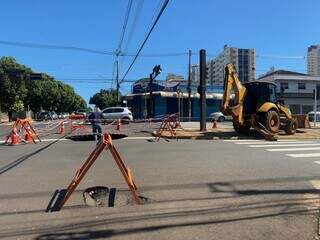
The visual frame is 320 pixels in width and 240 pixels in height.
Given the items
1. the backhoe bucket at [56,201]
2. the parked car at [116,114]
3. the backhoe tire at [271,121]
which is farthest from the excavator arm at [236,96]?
the parked car at [116,114]

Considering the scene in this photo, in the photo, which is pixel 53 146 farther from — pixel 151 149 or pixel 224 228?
pixel 224 228

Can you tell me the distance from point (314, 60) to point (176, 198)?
68518 millimetres

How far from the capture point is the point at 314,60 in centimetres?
7412

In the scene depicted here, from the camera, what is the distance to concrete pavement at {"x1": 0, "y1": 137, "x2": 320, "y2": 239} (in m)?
7.75

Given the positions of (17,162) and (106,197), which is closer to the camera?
(106,197)

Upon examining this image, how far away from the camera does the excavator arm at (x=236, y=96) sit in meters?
26.2

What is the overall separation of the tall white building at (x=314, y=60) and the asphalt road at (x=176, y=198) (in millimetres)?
56919

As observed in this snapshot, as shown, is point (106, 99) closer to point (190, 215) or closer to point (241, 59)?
point (241, 59)

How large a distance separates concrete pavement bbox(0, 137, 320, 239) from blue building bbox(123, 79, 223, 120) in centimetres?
4344

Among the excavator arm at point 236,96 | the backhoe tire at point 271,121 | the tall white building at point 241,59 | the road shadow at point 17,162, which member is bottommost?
the road shadow at point 17,162

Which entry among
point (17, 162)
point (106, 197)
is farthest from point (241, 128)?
point (106, 197)

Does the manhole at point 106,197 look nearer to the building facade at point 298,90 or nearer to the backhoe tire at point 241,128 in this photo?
the backhoe tire at point 241,128

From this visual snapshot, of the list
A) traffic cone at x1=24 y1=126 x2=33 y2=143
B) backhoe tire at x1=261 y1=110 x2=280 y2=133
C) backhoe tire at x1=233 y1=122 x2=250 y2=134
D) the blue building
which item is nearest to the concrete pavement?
traffic cone at x1=24 y1=126 x2=33 y2=143

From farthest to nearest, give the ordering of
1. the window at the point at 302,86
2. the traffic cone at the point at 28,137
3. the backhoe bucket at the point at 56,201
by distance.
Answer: the window at the point at 302,86 → the traffic cone at the point at 28,137 → the backhoe bucket at the point at 56,201
